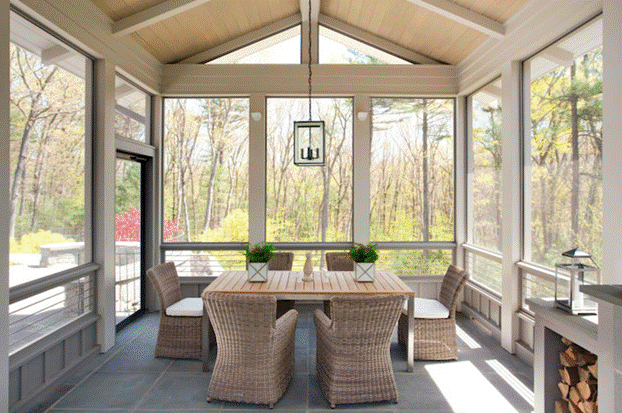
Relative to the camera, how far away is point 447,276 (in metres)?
4.02

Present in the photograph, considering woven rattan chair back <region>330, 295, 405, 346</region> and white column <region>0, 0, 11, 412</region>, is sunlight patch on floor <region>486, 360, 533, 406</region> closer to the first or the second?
woven rattan chair back <region>330, 295, 405, 346</region>

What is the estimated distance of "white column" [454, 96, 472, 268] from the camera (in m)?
5.39

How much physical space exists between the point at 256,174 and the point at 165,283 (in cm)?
198

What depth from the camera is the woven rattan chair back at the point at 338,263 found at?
482 centimetres

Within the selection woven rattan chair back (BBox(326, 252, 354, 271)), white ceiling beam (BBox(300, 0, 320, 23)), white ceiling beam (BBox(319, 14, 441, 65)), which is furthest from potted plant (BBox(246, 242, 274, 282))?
white ceiling beam (BBox(319, 14, 441, 65))

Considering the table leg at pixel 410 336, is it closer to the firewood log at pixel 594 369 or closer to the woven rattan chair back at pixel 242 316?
the woven rattan chair back at pixel 242 316

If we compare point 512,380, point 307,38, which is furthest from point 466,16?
point 512,380

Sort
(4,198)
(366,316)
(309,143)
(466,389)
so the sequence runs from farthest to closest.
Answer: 1. (309,143)
2. (466,389)
3. (366,316)
4. (4,198)

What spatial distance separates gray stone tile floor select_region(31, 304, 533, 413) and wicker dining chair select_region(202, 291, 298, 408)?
0.12 metres

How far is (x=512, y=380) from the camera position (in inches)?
135

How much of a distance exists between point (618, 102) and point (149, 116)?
15.8ft

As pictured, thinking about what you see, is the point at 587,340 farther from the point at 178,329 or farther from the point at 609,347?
the point at 178,329

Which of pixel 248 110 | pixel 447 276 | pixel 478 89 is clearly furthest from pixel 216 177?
pixel 478 89

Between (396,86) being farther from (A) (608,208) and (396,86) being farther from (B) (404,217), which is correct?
(A) (608,208)
